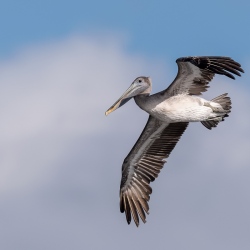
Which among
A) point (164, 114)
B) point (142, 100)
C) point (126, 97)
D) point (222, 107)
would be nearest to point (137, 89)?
point (126, 97)

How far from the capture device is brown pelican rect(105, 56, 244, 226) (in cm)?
1984

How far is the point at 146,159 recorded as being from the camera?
2203cm

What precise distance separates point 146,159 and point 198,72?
9.35 ft

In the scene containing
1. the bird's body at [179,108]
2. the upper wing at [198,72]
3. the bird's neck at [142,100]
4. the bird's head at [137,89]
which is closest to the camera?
the upper wing at [198,72]

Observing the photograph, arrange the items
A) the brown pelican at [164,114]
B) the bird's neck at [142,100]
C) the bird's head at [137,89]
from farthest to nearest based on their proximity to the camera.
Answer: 1. the bird's head at [137,89]
2. the bird's neck at [142,100]
3. the brown pelican at [164,114]

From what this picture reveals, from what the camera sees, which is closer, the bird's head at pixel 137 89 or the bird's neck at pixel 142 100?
the bird's neck at pixel 142 100

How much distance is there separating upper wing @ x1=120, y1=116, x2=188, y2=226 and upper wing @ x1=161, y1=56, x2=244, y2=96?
5.01ft

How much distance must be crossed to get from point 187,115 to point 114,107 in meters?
1.77

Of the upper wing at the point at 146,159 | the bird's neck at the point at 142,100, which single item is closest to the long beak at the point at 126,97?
the bird's neck at the point at 142,100

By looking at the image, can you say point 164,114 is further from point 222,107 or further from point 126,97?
point 222,107

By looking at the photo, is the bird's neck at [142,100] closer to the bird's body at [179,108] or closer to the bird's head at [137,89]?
the bird's body at [179,108]

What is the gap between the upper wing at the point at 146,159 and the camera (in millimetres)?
21719

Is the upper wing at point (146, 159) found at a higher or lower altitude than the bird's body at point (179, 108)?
lower

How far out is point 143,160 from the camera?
868 inches
